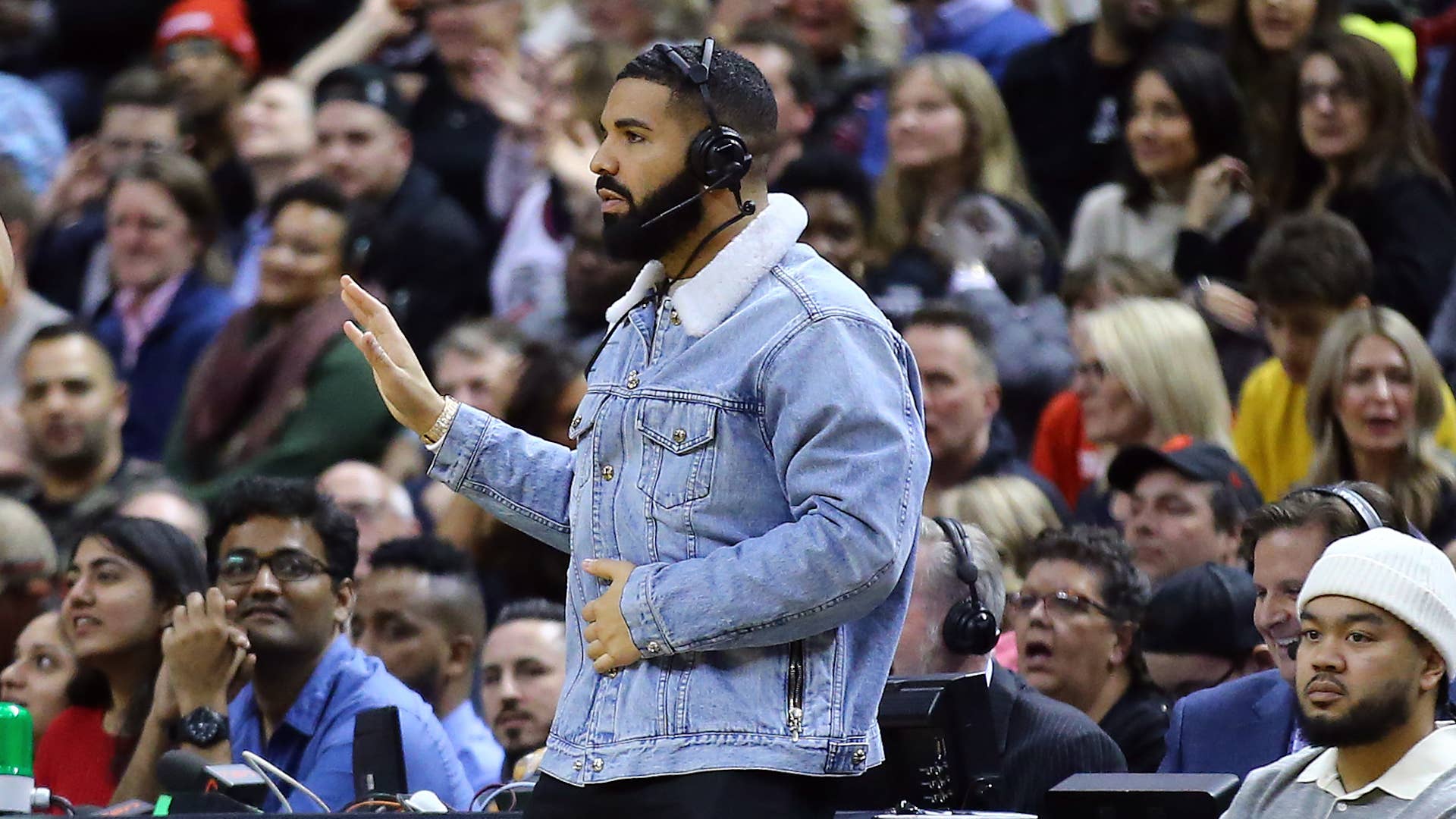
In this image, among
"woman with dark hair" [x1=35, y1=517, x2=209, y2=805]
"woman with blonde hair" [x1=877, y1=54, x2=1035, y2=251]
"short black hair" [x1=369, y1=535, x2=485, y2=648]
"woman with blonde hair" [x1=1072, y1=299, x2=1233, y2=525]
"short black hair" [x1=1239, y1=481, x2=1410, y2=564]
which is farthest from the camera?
"woman with blonde hair" [x1=877, y1=54, x2=1035, y2=251]

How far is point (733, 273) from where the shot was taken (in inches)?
129

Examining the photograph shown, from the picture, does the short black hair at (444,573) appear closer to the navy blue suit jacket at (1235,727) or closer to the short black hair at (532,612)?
the short black hair at (532,612)

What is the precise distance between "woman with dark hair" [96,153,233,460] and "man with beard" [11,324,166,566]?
2.33ft

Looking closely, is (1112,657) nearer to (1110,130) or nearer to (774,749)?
(774,749)

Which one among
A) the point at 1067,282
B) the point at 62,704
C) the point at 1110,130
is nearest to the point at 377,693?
the point at 62,704

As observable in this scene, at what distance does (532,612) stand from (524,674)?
0.19 metres

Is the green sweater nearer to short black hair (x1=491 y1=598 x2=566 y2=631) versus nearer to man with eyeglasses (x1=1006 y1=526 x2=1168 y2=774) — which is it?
short black hair (x1=491 y1=598 x2=566 y2=631)

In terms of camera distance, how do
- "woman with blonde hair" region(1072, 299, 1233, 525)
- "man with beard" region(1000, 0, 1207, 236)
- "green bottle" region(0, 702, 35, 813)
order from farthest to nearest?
"man with beard" region(1000, 0, 1207, 236) < "woman with blonde hair" region(1072, 299, 1233, 525) < "green bottle" region(0, 702, 35, 813)

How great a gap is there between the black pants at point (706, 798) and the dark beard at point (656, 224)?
2.28 ft

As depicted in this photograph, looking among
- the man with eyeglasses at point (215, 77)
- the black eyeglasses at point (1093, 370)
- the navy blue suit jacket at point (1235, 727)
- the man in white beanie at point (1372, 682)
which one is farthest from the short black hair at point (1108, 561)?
the man with eyeglasses at point (215, 77)

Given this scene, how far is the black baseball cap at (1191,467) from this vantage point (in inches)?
249

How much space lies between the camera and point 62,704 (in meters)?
6.39

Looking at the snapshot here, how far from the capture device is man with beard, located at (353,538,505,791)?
6.62m

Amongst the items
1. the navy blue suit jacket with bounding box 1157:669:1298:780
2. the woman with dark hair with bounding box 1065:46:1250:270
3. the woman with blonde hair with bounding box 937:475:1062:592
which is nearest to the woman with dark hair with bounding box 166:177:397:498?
the woman with blonde hair with bounding box 937:475:1062:592
